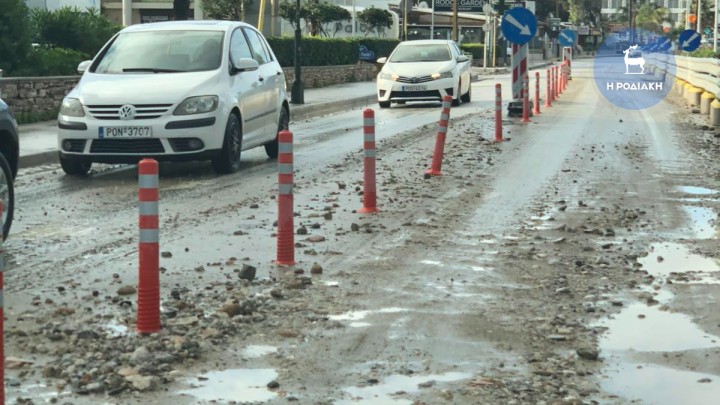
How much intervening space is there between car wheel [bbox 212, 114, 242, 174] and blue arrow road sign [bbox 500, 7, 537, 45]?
11430 millimetres

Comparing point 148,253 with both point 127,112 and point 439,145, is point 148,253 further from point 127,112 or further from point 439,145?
point 439,145

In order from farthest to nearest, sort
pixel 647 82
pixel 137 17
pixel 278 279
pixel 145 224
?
pixel 137 17 < pixel 647 82 < pixel 278 279 < pixel 145 224

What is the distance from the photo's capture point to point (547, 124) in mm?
23891

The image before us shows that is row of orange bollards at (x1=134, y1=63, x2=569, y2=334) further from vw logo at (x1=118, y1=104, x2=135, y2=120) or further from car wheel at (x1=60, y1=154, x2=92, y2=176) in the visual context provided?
car wheel at (x1=60, y1=154, x2=92, y2=176)

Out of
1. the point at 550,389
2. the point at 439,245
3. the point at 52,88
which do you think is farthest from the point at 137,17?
the point at 550,389

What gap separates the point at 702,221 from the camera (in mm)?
11086

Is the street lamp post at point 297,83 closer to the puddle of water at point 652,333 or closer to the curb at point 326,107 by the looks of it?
the curb at point 326,107

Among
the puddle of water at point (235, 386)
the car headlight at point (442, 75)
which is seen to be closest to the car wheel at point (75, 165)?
the puddle of water at point (235, 386)

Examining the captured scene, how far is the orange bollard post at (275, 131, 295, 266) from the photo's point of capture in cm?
864

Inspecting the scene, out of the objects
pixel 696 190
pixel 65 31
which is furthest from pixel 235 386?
pixel 65 31

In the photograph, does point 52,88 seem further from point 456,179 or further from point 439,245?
point 439,245

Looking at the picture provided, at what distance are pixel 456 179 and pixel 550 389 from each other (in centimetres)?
876

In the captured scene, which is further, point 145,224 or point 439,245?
point 439,245

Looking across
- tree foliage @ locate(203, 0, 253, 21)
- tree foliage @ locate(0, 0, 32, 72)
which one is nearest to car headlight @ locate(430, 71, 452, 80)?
tree foliage @ locate(0, 0, 32, 72)
